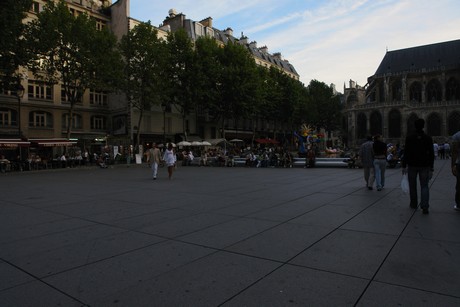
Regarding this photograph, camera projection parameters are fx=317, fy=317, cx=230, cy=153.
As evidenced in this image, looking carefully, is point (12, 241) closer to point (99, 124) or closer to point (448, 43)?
point (99, 124)

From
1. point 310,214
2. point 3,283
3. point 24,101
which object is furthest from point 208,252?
point 24,101

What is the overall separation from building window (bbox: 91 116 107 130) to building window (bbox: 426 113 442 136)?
56177 mm

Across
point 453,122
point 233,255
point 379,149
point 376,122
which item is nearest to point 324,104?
point 376,122

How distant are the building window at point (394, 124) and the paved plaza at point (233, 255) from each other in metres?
63.8

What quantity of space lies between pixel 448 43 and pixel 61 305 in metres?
85.9

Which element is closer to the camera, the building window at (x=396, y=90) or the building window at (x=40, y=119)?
the building window at (x=40, y=119)

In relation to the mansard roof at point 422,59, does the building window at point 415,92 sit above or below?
below

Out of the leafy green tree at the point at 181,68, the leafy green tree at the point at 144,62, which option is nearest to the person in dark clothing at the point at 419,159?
the leafy green tree at the point at 144,62

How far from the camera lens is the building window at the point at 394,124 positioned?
63.7 metres

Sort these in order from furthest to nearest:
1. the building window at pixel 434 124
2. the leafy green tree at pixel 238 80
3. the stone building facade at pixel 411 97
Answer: the stone building facade at pixel 411 97
the building window at pixel 434 124
the leafy green tree at pixel 238 80

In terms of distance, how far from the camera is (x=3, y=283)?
10.5ft

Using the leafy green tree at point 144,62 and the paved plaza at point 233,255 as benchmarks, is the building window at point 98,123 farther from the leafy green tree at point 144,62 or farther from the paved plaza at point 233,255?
the paved plaza at point 233,255

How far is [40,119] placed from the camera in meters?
34.6

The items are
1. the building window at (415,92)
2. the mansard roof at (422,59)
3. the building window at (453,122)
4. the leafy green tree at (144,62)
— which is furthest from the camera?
the building window at (415,92)
